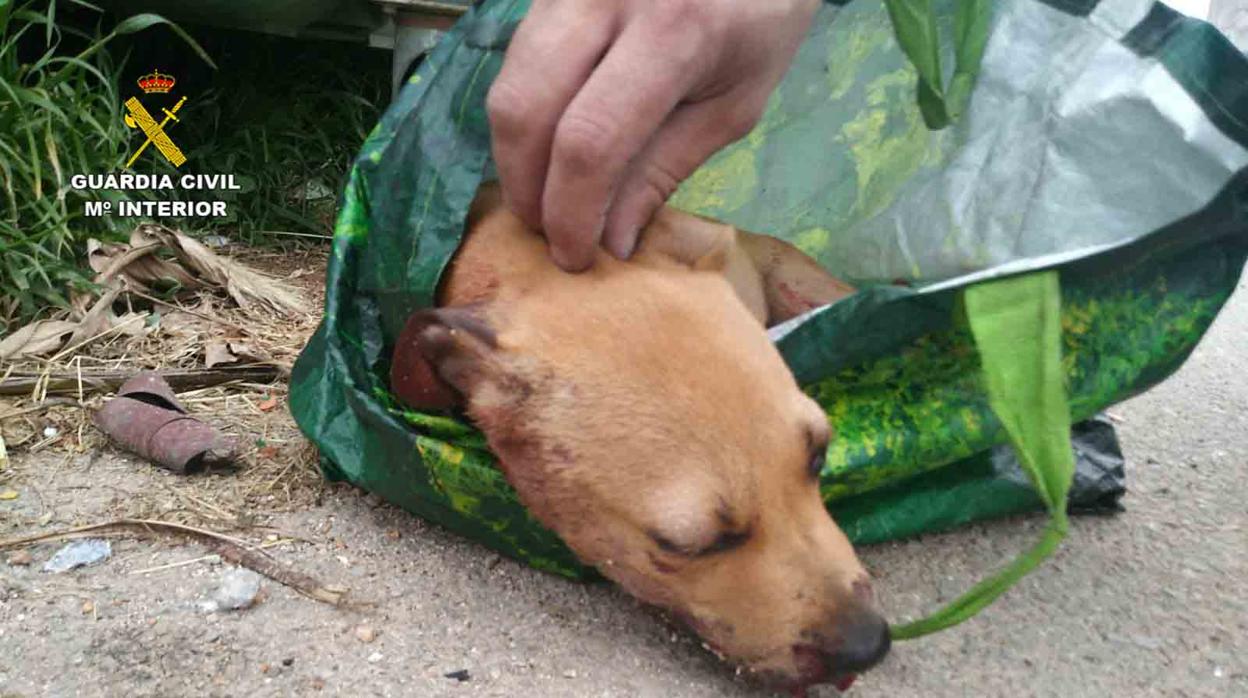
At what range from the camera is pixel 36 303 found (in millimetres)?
2650

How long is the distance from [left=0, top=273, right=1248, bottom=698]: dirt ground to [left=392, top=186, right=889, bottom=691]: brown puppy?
0.21 m

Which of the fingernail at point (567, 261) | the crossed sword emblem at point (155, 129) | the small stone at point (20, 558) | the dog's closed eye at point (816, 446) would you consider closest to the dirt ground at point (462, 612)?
the small stone at point (20, 558)

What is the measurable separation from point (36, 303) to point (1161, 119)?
241 cm

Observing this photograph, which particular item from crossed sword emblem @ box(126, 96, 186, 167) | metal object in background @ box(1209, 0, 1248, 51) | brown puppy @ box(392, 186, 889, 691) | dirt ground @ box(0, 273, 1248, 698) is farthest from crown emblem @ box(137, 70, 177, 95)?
metal object in background @ box(1209, 0, 1248, 51)

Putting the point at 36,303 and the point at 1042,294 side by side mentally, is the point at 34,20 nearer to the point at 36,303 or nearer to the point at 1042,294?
the point at 36,303

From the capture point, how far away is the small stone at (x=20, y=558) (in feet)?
5.81

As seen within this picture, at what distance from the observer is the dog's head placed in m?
1.32

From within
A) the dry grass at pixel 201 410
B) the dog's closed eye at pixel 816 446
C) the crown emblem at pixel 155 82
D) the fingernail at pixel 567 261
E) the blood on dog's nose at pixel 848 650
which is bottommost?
the dry grass at pixel 201 410

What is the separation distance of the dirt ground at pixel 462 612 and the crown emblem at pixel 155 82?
6.15ft

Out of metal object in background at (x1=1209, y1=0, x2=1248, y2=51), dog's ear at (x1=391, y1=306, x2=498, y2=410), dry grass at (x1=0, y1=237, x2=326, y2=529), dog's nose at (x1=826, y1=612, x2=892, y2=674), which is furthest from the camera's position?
metal object in background at (x1=1209, y1=0, x2=1248, y2=51)

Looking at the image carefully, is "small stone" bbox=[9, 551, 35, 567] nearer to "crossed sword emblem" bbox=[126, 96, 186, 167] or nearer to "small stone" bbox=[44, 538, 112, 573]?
"small stone" bbox=[44, 538, 112, 573]

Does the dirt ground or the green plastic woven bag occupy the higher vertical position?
the green plastic woven bag

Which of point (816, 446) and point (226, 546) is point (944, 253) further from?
point (226, 546)

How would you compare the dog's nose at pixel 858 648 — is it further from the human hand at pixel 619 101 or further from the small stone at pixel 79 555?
the small stone at pixel 79 555
